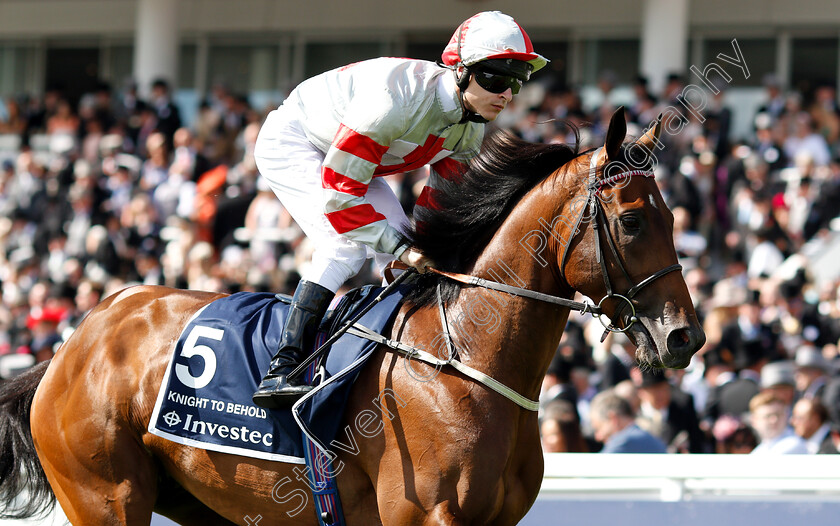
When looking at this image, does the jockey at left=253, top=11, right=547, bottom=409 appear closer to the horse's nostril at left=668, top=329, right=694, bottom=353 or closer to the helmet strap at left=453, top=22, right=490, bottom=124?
the helmet strap at left=453, top=22, right=490, bottom=124

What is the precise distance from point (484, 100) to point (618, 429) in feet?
8.67

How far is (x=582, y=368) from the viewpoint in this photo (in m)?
6.45

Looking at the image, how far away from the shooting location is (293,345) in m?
3.15

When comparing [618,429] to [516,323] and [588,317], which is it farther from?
[516,323]

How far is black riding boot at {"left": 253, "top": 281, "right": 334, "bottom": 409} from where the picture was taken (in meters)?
3.10

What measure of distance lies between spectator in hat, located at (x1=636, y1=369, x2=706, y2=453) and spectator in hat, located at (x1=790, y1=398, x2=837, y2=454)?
0.54 m

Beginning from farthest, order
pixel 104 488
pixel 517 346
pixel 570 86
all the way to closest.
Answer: pixel 570 86
pixel 104 488
pixel 517 346

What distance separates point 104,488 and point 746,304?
15.8 feet

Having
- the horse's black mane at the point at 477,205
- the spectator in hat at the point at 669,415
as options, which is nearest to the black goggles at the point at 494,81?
the horse's black mane at the point at 477,205

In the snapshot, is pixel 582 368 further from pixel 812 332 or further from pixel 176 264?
pixel 176 264

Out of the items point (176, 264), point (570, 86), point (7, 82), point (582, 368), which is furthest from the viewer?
point (7, 82)

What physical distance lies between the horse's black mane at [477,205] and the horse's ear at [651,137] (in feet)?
0.89

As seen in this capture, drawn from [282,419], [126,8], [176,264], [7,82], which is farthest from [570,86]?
[7,82]

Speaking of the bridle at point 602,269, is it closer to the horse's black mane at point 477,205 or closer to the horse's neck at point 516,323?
the horse's neck at point 516,323
